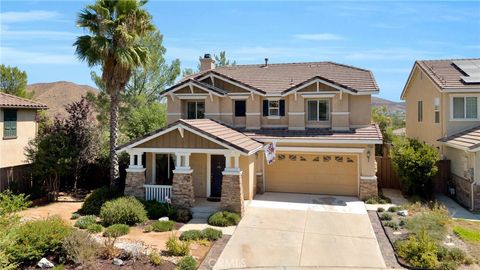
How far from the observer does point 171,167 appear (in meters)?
19.9

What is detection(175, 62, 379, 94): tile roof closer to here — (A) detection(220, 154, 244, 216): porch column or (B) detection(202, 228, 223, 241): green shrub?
(A) detection(220, 154, 244, 216): porch column

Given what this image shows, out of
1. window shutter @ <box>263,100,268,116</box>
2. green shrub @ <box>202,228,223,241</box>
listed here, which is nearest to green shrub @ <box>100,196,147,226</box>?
green shrub @ <box>202,228,223,241</box>

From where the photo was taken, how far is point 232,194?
15.4m

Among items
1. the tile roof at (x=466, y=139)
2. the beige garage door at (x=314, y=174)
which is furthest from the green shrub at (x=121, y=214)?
the tile roof at (x=466, y=139)

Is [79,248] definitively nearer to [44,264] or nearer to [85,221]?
[44,264]

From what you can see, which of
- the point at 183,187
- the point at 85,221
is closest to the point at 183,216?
the point at 183,187

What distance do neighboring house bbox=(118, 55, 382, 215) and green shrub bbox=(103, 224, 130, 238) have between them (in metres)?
3.12

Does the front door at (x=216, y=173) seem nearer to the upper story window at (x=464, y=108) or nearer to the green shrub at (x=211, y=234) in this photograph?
the green shrub at (x=211, y=234)

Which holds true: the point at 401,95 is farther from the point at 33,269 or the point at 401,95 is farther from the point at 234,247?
the point at 33,269

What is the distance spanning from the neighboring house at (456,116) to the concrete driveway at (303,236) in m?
5.13

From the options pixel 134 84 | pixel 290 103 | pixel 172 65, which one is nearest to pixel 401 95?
pixel 290 103

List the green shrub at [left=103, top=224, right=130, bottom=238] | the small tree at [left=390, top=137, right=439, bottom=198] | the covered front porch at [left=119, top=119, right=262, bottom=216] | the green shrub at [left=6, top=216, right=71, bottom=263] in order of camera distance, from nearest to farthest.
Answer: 1. the green shrub at [left=6, top=216, right=71, bottom=263]
2. the green shrub at [left=103, top=224, right=130, bottom=238]
3. the covered front porch at [left=119, top=119, right=262, bottom=216]
4. the small tree at [left=390, top=137, right=439, bottom=198]

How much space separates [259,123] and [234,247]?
32.6 ft

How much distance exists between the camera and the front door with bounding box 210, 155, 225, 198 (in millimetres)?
18594
